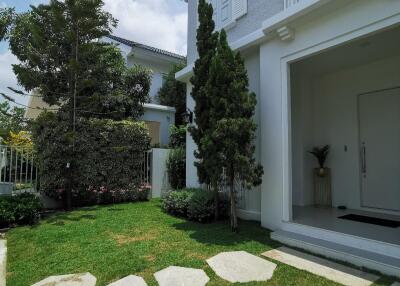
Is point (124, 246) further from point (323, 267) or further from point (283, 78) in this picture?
point (283, 78)

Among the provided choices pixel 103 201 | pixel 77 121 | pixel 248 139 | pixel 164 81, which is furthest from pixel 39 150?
pixel 164 81

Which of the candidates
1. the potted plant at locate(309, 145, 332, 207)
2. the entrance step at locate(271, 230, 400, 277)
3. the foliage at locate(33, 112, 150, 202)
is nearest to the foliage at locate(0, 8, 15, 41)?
the foliage at locate(33, 112, 150, 202)

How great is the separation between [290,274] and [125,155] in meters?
6.76

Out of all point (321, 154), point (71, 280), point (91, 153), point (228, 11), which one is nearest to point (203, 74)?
point (228, 11)

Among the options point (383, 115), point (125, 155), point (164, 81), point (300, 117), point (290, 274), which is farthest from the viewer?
point (164, 81)

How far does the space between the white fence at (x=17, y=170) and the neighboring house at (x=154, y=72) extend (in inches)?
182

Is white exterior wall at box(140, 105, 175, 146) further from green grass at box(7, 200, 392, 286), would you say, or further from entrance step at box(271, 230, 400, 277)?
entrance step at box(271, 230, 400, 277)

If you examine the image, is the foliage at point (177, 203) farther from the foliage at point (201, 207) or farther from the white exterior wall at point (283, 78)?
the white exterior wall at point (283, 78)

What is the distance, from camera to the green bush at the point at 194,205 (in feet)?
21.4

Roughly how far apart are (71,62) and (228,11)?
444cm

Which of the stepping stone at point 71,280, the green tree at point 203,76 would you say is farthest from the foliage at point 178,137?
the stepping stone at point 71,280

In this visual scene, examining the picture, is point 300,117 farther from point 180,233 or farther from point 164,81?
point 164,81

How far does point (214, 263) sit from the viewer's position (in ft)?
13.4

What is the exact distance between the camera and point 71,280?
144 inches
